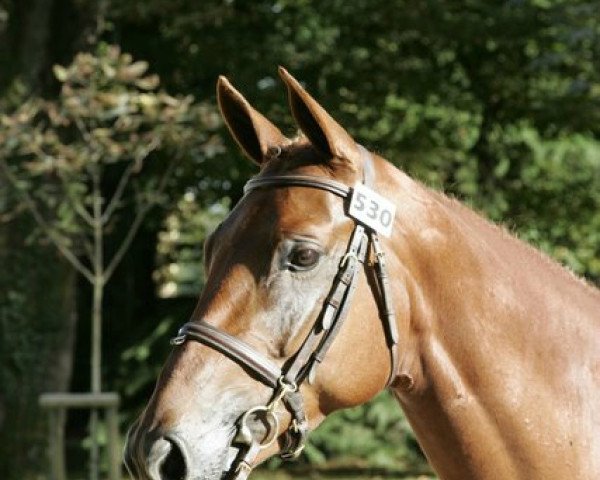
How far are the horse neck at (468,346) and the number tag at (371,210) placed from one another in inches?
2.1

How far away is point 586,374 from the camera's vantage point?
2711 millimetres

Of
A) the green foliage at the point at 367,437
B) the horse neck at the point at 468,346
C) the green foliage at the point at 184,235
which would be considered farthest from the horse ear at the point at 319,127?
the green foliage at the point at 367,437

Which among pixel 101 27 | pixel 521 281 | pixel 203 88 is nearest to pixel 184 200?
pixel 203 88

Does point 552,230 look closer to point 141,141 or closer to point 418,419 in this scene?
point 141,141

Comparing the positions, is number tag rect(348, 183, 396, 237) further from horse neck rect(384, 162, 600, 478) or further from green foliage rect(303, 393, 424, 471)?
green foliage rect(303, 393, 424, 471)

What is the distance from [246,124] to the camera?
2.80 m

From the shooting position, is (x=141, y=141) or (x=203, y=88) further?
(x=203, y=88)

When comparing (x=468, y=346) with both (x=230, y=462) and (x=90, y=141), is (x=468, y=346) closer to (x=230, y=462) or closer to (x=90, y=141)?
(x=230, y=462)

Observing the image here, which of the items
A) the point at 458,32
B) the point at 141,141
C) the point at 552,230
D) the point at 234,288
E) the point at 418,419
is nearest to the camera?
the point at 234,288

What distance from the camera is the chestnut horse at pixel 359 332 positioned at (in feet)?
7.75

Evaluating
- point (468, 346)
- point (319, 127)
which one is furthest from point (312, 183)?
point (468, 346)

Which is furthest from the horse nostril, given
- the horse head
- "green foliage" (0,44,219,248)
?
"green foliage" (0,44,219,248)

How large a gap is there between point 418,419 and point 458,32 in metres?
8.38

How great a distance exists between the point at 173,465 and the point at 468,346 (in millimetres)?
768
